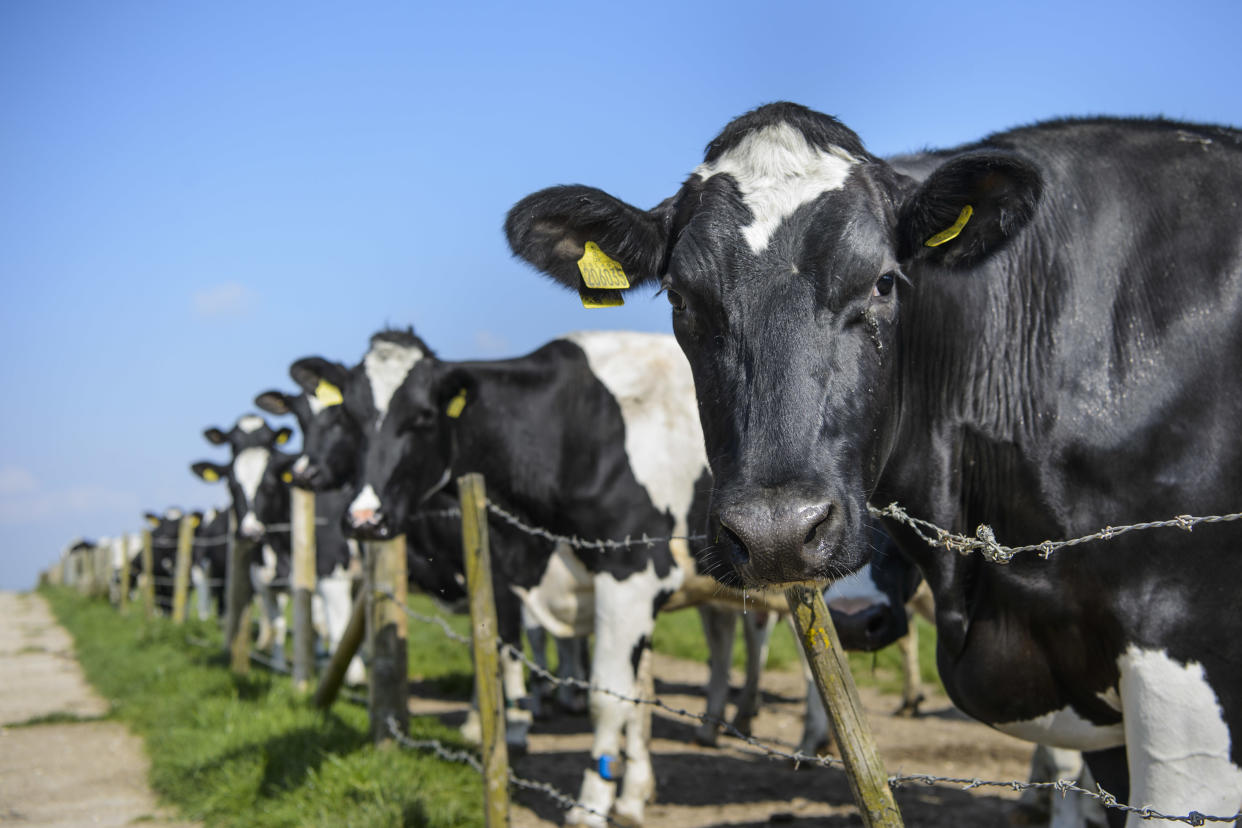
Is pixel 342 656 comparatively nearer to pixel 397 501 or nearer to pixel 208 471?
pixel 397 501

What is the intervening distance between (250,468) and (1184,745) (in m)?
11.3

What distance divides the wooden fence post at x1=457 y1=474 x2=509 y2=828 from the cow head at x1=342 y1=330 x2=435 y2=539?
2161 millimetres

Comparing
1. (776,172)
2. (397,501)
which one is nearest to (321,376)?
(397,501)

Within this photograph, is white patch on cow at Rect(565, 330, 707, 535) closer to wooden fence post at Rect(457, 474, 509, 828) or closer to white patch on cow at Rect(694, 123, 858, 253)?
wooden fence post at Rect(457, 474, 509, 828)

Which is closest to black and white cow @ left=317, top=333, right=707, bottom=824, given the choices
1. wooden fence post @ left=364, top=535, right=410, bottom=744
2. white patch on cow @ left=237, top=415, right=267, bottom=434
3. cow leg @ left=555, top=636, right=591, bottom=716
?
wooden fence post @ left=364, top=535, right=410, bottom=744

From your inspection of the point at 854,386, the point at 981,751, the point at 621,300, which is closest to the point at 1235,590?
the point at 854,386

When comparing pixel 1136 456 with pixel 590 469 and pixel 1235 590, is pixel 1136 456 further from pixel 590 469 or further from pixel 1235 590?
pixel 590 469

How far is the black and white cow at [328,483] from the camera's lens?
30.1 feet

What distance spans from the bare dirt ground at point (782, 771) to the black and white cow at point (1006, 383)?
2357 mm

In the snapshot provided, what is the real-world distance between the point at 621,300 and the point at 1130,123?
159cm

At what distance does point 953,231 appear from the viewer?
266cm

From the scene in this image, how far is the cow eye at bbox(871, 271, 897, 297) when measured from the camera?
8.30 ft

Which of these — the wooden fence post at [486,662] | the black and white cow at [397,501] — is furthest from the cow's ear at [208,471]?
the wooden fence post at [486,662]

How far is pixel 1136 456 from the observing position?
259cm
